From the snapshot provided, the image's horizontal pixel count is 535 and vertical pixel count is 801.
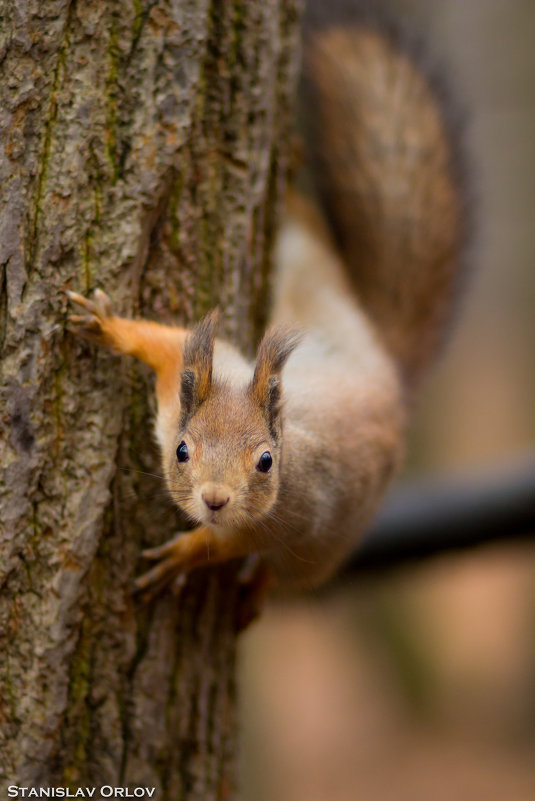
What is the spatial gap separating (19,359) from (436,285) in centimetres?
199

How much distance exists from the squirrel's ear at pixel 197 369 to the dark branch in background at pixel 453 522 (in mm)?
1746

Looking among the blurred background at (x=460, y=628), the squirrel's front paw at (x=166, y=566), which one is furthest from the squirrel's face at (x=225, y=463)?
the blurred background at (x=460, y=628)

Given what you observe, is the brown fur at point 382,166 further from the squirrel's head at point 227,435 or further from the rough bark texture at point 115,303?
the squirrel's head at point 227,435

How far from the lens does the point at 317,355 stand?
2.54 m

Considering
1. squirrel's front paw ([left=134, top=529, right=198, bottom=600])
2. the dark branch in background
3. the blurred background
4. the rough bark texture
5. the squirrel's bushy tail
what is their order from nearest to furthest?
the rough bark texture
squirrel's front paw ([left=134, top=529, right=198, bottom=600])
the squirrel's bushy tail
the dark branch in background
the blurred background

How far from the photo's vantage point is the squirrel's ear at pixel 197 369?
187cm

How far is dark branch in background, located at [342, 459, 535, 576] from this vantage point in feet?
11.5

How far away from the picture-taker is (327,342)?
2695 millimetres

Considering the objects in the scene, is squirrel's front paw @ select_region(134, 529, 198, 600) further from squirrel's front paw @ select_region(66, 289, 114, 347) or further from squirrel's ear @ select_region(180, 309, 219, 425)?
squirrel's front paw @ select_region(66, 289, 114, 347)

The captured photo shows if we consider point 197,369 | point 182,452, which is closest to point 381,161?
point 197,369

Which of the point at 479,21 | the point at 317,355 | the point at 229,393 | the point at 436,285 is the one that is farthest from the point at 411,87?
the point at 479,21

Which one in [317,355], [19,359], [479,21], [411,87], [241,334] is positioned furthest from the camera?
[479,21]

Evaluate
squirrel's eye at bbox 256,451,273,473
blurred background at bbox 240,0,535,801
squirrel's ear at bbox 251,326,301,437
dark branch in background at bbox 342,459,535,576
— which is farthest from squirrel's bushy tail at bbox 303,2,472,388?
blurred background at bbox 240,0,535,801

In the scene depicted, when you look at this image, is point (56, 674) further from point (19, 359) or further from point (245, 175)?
point (245, 175)
